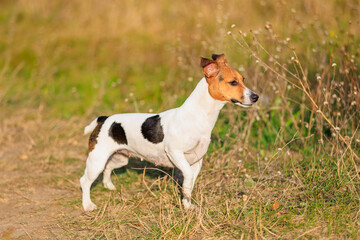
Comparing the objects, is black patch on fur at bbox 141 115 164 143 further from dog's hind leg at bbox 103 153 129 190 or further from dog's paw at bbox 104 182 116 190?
dog's paw at bbox 104 182 116 190

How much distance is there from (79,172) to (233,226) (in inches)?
113

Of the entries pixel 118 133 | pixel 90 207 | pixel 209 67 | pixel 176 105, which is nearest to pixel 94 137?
pixel 118 133

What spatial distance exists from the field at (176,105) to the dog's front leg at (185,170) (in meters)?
0.17

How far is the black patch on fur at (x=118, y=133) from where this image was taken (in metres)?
5.13

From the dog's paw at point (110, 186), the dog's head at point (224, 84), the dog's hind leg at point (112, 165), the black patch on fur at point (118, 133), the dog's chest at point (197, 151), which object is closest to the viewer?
the dog's head at point (224, 84)

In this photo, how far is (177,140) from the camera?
466 cm

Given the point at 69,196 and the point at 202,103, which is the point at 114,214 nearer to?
the point at 69,196

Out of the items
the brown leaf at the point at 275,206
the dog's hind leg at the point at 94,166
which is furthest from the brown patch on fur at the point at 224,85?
the dog's hind leg at the point at 94,166

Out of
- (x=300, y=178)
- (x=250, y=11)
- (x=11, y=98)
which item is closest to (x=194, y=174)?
(x=300, y=178)

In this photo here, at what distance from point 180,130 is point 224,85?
24.5 inches

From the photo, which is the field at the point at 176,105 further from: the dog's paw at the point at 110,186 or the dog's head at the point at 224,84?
the dog's head at the point at 224,84

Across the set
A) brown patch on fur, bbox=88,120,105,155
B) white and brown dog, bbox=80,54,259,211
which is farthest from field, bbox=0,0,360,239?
brown patch on fur, bbox=88,120,105,155

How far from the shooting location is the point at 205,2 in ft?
40.1

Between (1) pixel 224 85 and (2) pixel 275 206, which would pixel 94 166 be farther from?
(2) pixel 275 206
